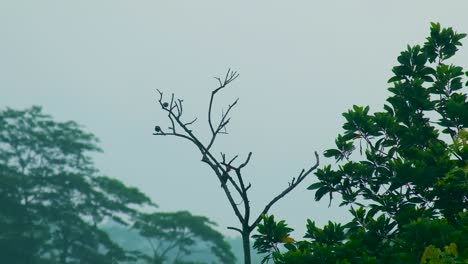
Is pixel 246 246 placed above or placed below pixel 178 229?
below

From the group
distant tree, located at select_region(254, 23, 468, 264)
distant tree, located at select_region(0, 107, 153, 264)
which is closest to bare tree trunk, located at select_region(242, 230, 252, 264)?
distant tree, located at select_region(254, 23, 468, 264)

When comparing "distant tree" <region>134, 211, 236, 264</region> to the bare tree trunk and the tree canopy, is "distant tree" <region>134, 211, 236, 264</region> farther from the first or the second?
the bare tree trunk

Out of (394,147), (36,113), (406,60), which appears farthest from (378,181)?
(36,113)

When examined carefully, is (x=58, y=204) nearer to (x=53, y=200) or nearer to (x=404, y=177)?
A: (x=53, y=200)

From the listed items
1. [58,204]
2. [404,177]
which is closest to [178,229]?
[58,204]

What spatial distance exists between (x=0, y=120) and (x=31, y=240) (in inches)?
291

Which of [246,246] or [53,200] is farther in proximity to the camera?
[53,200]

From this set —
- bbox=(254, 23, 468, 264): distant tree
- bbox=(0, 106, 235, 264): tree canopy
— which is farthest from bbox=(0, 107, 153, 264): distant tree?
bbox=(254, 23, 468, 264): distant tree

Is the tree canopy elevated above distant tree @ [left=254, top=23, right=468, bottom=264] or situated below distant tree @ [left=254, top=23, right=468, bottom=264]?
above

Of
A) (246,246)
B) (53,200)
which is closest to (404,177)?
(246,246)

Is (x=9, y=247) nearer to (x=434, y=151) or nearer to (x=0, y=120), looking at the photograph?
(x=0, y=120)

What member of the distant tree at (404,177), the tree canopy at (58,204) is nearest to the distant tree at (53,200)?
the tree canopy at (58,204)

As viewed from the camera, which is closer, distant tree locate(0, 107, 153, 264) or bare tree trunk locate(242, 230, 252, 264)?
bare tree trunk locate(242, 230, 252, 264)

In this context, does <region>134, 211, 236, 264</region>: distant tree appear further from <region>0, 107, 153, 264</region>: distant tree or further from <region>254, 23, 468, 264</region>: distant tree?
<region>254, 23, 468, 264</region>: distant tree
